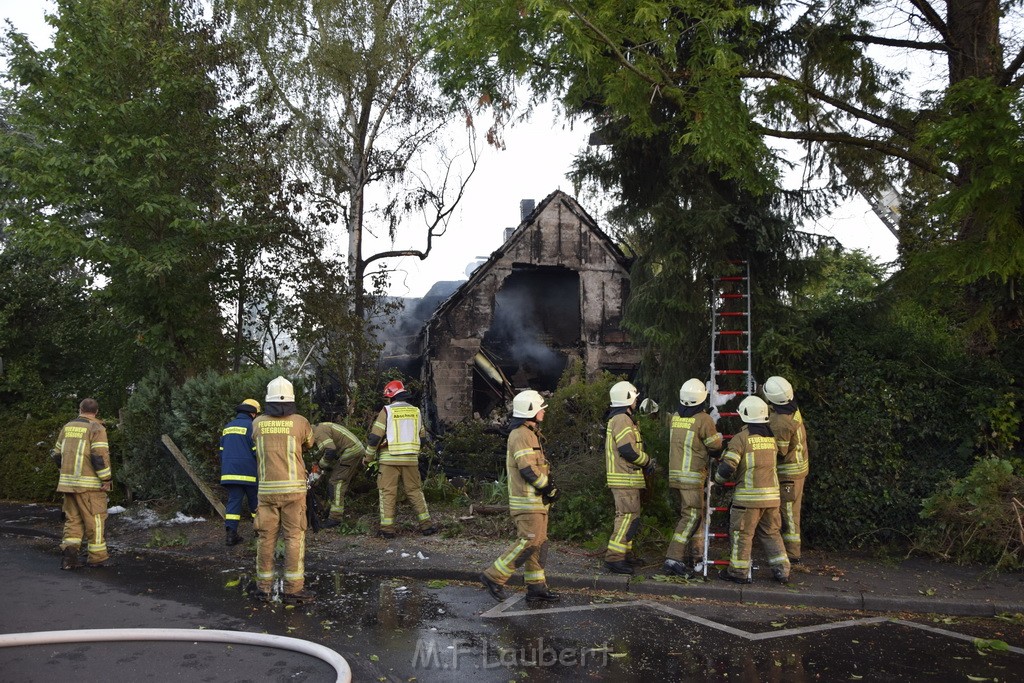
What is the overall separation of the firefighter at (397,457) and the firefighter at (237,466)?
1.43m

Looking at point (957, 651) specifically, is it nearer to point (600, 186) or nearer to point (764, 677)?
point (764, 677)

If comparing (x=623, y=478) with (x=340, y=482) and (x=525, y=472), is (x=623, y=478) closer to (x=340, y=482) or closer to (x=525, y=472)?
(x=525, y=472)

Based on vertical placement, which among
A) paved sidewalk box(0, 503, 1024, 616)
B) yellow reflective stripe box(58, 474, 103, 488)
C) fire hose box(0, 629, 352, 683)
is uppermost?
yellow reflective stripe box(58, 474, 103, 488)

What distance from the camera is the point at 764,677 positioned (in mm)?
5371

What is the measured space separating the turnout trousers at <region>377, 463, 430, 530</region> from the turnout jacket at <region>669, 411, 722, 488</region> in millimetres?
3449

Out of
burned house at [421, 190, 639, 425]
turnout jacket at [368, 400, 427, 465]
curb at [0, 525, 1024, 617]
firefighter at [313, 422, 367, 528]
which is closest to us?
curb at [0, 525, 1024, 617]

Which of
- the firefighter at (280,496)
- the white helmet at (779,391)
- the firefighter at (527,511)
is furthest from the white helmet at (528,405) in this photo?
the white helmet at (779,391)

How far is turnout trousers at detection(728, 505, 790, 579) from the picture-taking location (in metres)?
7.87

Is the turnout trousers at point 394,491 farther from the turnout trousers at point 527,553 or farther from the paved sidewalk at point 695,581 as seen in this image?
the turnout trousers at point 527,553

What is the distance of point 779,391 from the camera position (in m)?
8.33

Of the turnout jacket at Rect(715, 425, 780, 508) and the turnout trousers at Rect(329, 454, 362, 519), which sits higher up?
the turnout jacket at Rect(715, 425, 780, 508)

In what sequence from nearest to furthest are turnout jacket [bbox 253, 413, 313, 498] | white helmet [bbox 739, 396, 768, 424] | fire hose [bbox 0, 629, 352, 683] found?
fire hose [bbox 0, 629, 352, 683], turnout jacket [bbox 253, 413, 313, 498], white helmet [bbox 739, 396, 768, 424]

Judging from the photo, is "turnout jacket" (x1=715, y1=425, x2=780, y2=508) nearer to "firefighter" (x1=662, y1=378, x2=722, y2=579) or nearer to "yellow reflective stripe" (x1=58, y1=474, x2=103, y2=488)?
"firefighter" (x1=662, y1=378, x2=722, y2=579)

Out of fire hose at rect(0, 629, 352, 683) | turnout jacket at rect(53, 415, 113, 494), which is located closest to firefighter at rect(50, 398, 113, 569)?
turnout jacket at rect(53, 415, 113, 494)
